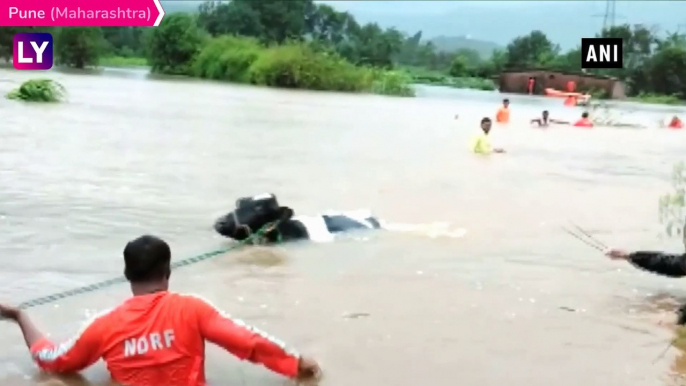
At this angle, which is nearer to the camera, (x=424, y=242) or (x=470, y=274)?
(x=470, y=274)

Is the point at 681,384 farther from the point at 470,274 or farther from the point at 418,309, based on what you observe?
the point at 470,274

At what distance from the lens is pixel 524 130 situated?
29.1 metres

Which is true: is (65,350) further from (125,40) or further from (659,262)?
(125,40)

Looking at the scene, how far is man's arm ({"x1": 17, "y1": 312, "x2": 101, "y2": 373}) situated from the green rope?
1.02 m

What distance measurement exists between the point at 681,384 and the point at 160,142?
→ 14.1 meters

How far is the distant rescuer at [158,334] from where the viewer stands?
14.0 feet

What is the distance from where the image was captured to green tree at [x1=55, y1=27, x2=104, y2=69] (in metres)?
61.1

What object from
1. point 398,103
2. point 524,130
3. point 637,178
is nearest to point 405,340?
point 637,178

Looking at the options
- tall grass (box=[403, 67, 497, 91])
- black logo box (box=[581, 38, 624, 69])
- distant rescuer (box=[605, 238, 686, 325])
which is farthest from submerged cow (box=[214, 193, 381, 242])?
tall grass (box=[403, 67, 497, 91])

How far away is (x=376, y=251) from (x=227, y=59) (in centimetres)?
5166

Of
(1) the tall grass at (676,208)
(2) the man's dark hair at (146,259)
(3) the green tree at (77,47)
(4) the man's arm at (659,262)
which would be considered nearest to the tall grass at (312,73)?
(3) the green tree at (77,47)

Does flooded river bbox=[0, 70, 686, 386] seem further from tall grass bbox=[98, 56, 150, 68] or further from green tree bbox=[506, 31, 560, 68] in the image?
green tree bbox=[506, 31, 560, 68]

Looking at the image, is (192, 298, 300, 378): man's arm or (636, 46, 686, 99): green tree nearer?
(192, 298, 300, 378): man's arm

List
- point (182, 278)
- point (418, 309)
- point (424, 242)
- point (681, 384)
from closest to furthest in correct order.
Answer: point (681, 384) < point (418, 309) < point (182, 278) < point (424, 242)
